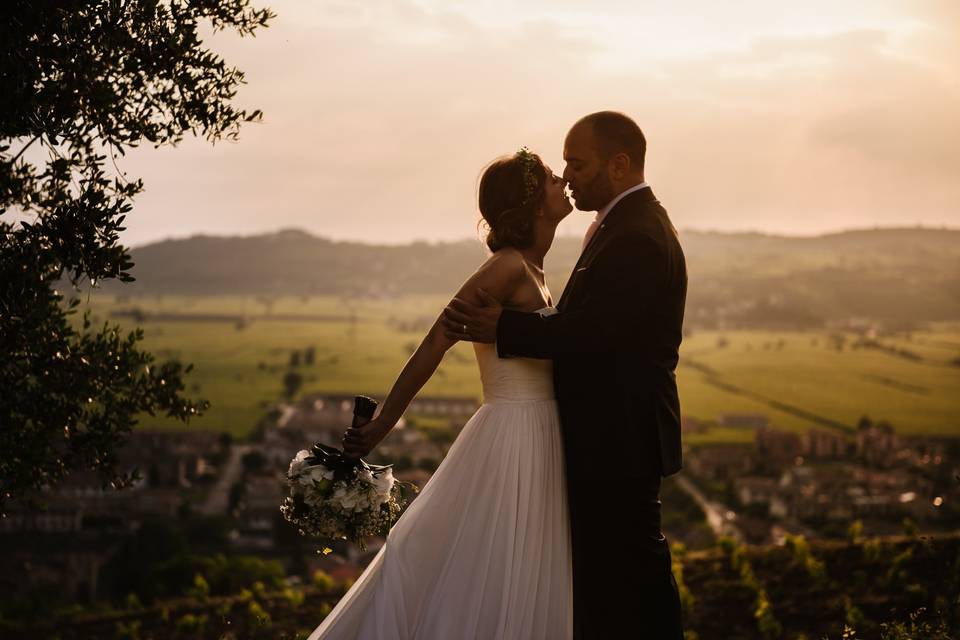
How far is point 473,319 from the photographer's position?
4.53m

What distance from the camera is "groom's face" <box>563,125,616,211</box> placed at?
4.76 meters

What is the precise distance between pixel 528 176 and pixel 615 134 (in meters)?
0.53

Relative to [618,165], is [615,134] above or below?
above

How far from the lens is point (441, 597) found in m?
4.26

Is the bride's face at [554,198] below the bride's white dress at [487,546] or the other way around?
the other way around

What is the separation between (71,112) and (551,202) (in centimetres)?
259

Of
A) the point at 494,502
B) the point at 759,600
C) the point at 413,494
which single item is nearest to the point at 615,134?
the point at 494,502

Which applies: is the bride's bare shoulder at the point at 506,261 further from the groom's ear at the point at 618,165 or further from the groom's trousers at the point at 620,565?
the groom's trousers at the point at 620,565

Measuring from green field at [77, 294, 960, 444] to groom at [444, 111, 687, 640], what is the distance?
4922cm

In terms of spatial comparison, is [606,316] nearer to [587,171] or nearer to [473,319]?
[473,319]

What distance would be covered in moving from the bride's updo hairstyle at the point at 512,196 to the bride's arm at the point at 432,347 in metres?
0.14

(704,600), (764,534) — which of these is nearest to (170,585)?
(704,600)

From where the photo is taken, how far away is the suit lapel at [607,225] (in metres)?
4.61

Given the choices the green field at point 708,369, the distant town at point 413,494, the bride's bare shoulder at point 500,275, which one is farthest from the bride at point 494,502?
the green field at point 708,369
